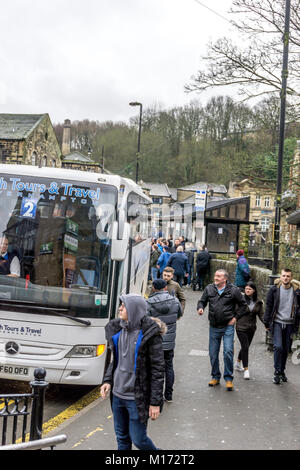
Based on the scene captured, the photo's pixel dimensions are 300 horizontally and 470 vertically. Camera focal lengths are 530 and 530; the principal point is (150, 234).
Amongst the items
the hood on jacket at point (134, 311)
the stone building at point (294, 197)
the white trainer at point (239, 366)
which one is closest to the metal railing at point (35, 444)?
the hood on jacket at point (134, 311)

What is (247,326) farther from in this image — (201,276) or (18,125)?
(18,125)

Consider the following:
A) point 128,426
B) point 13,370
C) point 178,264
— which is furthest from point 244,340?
point 178,264

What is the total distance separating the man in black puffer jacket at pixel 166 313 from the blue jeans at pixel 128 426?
2718 mm

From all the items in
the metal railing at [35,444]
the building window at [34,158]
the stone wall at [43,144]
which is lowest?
the metal railing at [35,444]

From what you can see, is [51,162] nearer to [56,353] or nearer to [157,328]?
[56,353]

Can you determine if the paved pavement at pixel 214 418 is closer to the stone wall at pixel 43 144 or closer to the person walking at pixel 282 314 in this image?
the person walking at pixel 282 314

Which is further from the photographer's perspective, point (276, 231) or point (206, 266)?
point (206, 266)

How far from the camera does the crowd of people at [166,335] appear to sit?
452cm

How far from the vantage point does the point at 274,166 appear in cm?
1602

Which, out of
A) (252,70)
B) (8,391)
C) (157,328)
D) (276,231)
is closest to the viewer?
(157,328)

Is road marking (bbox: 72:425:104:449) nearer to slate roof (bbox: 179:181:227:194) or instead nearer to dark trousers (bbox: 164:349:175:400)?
dark trousers (bbox: 164:349:175:400)

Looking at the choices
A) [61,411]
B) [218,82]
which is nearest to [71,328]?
[61,411]

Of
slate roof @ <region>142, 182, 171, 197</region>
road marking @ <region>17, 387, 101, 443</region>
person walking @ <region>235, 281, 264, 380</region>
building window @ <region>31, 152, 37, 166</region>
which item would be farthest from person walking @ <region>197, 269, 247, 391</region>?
slate roof @ <region>142, 182, 171, 197</region>
